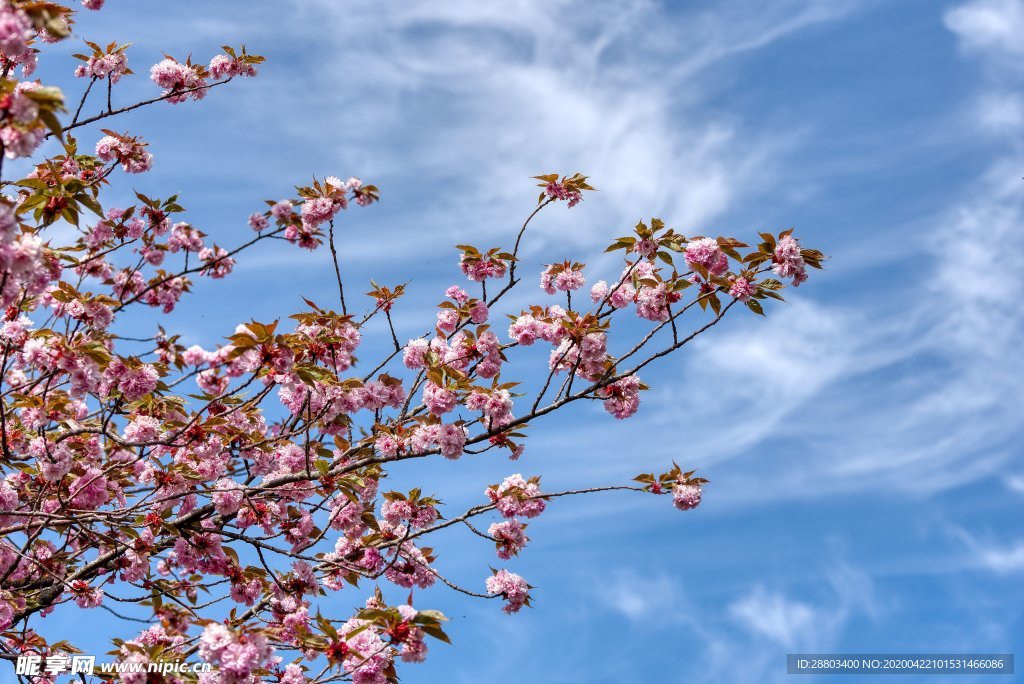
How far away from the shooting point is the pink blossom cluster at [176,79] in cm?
845

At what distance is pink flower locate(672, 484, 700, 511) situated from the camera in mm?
6375

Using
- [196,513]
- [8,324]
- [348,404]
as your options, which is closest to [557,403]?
[348,404]

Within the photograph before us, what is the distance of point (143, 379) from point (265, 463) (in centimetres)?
138

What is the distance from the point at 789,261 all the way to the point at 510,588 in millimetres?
3518

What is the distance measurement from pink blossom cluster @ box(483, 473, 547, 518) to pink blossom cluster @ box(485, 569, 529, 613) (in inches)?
20.3

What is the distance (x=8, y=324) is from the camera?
279 inches

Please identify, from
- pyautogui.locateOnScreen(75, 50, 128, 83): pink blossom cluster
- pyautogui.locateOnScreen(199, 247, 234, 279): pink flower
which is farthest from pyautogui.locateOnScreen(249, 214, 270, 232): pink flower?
pyautogui.locateOnScreen(75, 50, 128, 83): pink blossom cluster

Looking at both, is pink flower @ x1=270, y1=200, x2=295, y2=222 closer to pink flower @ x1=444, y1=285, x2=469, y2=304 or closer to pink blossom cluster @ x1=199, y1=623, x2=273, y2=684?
pink flower @ x1=444, y1=285, x2=469, y2=304

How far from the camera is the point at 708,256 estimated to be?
249 inches

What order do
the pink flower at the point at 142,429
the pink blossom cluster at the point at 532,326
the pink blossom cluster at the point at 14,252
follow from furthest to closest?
the pink blossom cluster at the point at 532,326 → the pink flower at the point at 142,429 → the pink blossom cluster at the point at 14,252

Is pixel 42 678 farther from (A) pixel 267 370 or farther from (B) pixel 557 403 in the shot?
(B) pixel 557 403

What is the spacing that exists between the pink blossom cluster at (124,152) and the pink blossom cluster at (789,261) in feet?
20.7

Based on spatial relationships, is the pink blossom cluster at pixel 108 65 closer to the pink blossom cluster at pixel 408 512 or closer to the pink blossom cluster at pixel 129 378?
the pink blossom cluster at pixel 129 378

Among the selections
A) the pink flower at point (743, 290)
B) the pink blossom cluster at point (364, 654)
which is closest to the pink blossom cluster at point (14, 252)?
the pink blossom cluster at point (364, 654)
